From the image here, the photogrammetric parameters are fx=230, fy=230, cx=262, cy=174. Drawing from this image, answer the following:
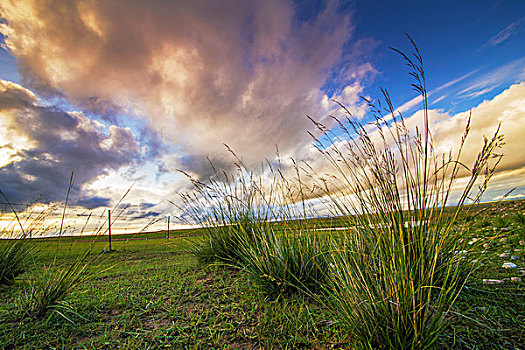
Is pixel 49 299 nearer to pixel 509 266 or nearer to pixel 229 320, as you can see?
pixel 229 320

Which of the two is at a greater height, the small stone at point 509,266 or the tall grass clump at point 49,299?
the tall grass clump at point 49,299

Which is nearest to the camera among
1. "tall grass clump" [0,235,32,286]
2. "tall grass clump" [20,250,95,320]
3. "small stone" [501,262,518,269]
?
"tall grass clump" [20,250,95,320]

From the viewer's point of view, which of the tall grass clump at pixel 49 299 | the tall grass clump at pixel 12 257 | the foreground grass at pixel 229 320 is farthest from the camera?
the tall grass clump at pixel 12 257

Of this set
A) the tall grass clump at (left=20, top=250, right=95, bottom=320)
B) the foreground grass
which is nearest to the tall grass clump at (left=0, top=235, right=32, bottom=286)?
the foreground grass

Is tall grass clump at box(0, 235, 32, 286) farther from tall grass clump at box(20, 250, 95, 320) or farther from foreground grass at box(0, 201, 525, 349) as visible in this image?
tall grass clump at box(20, 250, 95, 320)

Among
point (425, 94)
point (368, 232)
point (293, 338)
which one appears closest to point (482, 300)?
point (368, 232)

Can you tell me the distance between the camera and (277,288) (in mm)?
2295

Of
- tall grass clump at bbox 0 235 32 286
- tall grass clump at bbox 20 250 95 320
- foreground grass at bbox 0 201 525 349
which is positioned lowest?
foreground grass at bbox 0 201 525 349

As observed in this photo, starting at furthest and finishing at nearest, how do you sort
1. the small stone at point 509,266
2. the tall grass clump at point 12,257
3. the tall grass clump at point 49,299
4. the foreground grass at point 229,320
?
the tall grass clump at point 12,257 → the small stone at point 509,266 → the tall grass clump at point 49,299 → the foreground grass at point 229,320

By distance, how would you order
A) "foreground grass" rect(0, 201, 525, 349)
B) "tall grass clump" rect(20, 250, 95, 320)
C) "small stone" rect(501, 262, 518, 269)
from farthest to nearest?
"small stone" rect(501, 262, 518, 269) → "tall grass clump" rect(20, 250, 95, 320) → "foreground grass" rect(0, 201, 525, 349)

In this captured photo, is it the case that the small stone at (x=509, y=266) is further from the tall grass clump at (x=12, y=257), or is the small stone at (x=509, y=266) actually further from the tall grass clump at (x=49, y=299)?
the tall grass clump at (x=12, y=257)

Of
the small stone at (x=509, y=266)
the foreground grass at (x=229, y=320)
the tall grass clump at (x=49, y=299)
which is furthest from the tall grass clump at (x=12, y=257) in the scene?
the small stone at (x=509, y=266)

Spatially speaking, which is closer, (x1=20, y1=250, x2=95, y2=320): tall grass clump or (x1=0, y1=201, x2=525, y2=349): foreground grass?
(x1=0, y1=201, x2=525, y2=349): foreground grass

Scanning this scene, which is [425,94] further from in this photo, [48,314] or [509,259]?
[48,314]
